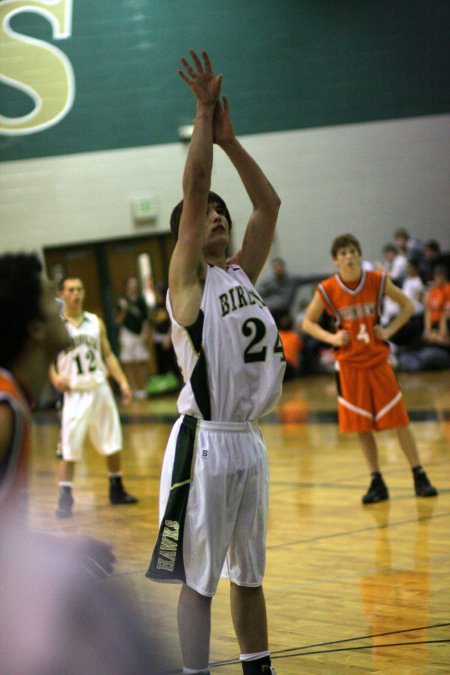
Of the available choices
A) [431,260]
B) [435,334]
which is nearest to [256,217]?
[435,334]

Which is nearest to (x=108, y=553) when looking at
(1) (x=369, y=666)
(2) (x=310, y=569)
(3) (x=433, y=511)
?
(1) (x=369, y=666)

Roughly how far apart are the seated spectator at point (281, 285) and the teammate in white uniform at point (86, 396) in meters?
7.78

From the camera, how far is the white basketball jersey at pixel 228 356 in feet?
9.95

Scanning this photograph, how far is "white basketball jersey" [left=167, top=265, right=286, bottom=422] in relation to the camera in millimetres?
3033

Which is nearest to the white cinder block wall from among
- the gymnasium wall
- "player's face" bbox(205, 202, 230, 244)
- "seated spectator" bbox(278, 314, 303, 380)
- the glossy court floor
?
the gymnasium wall

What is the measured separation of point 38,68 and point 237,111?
2889mm

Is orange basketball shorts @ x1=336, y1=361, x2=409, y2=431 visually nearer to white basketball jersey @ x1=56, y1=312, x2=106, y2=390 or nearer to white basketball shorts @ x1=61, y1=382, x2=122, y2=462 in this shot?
white basketball shorts @ x1=61, y1=382, x2=122, y2=462

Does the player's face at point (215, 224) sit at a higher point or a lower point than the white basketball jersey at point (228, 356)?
higher

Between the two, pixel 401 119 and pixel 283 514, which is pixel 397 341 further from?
pixel 283 514

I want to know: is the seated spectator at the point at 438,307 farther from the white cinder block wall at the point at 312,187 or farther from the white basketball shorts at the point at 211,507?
the white basketball shorts at the point at 211,507

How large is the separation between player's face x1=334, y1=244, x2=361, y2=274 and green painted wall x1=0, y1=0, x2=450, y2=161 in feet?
29.4

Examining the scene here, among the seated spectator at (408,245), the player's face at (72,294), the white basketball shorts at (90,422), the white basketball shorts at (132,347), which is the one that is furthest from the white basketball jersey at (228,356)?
the white basketball shorts at (132,347)

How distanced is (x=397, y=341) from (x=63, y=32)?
20.4ft

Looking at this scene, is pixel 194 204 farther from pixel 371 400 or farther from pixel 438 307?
pixel 438 307
